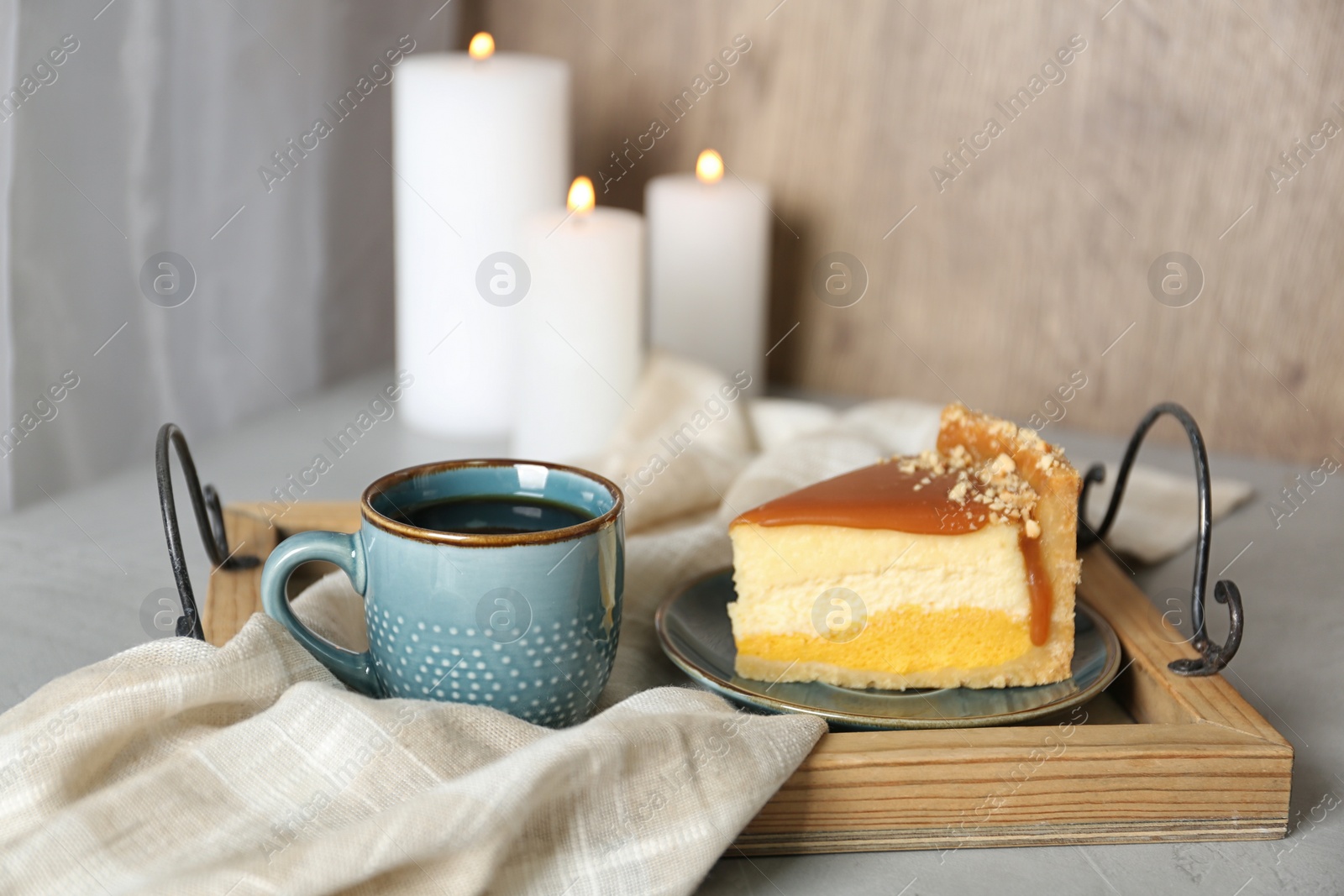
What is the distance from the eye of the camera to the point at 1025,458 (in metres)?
0.45

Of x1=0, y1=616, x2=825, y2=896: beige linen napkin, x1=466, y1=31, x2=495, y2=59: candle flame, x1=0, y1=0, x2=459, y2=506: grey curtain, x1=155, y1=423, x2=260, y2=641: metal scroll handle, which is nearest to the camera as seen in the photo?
x1=0, y1=616, x2=825, y2=896: beige linen napkin

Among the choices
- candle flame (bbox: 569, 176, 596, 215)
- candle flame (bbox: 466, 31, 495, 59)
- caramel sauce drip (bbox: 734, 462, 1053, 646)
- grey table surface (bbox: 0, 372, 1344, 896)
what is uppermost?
candle flame (bbox: 466, 31, 495, 59)

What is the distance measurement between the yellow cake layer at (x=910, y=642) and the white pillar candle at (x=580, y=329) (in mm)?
295

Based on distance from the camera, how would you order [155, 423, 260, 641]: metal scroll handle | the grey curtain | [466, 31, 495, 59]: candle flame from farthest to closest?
[466, 31, 495, 59]: candle flame < the grey curtain < [155, 423, 260, 641]: metal scroll handle

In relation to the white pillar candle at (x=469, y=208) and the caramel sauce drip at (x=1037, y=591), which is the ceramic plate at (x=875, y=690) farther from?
the white pillar candle at (x=469, y=208)

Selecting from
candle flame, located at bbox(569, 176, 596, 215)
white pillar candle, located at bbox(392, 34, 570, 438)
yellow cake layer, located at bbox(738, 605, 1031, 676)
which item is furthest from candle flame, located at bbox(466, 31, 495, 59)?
yellow cake layer, located at bbox(738, 605, 1031, 676)

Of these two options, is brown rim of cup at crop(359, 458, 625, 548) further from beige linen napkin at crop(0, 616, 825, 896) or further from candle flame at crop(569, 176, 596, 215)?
candle flame at crop(569, 176, 596, 215)

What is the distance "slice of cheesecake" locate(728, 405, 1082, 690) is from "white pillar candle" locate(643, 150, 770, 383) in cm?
40

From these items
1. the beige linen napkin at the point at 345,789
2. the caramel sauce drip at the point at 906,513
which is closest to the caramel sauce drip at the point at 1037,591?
the caramel sauce drip at the point at 906,513

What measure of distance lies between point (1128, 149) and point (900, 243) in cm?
16

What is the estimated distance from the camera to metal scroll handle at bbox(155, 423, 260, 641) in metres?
0.41

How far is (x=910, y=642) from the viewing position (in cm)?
43

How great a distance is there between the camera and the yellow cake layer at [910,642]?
1.42 feet

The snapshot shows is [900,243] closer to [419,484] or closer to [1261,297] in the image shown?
[1261,297]
